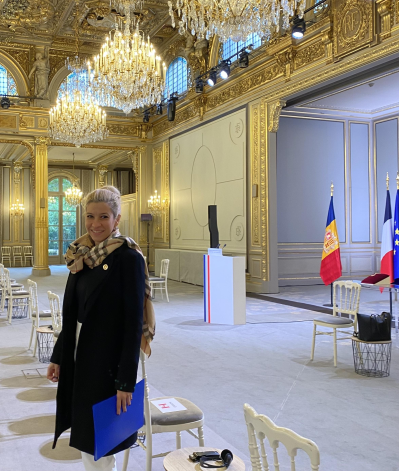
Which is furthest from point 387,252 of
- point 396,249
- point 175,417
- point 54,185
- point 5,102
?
point 54,185

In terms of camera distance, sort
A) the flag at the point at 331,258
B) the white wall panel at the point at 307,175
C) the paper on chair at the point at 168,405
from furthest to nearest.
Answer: the white wall panel at the point at 307,175, the flag at the point at 331,258, the paper on chair at the point at 168,405

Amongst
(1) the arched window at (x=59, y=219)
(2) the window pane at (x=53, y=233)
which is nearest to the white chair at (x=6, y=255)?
(1) the arched window at (x=59, y=219)

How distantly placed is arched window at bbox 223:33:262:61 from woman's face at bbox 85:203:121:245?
32.3 ft

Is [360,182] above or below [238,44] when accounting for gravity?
below

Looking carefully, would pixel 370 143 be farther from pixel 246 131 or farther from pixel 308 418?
pixel 308 418

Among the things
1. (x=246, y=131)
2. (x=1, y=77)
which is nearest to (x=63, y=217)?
(x=1, y=77)

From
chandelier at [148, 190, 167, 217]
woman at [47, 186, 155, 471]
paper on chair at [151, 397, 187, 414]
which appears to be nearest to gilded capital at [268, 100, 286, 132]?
chandelier at [148, 190, 167, 217]

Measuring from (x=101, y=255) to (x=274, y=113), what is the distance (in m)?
9.27

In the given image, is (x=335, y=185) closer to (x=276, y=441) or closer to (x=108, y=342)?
(x=108, y=342)

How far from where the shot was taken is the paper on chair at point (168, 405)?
8.78ft

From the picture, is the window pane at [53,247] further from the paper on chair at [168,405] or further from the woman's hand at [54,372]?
the woman's hand at [54,372]

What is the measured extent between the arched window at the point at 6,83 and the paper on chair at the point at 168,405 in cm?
1496

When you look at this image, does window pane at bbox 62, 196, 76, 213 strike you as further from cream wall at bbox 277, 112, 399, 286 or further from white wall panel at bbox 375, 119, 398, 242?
white wall panel at bbox 375, 119, 398, 242

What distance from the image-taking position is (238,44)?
12000 millimetres
